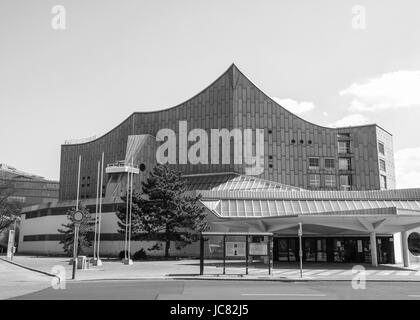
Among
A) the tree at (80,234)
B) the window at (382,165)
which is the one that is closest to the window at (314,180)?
the window at (382,165)

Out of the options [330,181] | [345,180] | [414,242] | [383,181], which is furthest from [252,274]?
[383,181]

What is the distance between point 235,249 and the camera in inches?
1166

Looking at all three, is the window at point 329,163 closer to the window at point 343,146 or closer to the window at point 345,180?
the window at point 345,180

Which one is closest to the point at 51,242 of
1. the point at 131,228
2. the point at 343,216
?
the point at 131,228

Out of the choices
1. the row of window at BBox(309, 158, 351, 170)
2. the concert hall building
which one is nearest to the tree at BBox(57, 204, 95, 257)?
the concert hall building

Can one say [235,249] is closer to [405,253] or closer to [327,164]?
[405,253]

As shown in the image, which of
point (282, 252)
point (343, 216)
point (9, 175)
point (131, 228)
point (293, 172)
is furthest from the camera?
point (9, 175)

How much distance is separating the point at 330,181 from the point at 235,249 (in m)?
55.6

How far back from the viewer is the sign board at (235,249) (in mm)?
29586

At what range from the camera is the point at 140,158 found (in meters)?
76.8

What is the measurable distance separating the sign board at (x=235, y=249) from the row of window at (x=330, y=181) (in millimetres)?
52600
